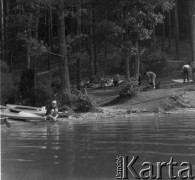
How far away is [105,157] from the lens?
11.2 meters

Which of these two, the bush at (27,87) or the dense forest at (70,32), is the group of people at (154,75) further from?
the bush at (27,87)

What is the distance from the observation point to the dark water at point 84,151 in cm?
974

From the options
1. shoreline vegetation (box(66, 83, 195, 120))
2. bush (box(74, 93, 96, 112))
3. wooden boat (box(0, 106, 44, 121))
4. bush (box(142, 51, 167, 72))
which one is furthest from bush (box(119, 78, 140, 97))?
bush (box(142, 51, 167, 72))

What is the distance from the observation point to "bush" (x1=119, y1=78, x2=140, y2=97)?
3067 cm

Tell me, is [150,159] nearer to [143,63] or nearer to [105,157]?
[105,157]

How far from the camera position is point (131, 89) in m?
30.8

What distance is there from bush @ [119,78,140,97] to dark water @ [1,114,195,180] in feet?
41.8

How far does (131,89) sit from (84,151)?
1871 centimetres

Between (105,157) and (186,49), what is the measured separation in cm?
5543

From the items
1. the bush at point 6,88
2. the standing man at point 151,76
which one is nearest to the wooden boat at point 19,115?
the bush at point 6,88

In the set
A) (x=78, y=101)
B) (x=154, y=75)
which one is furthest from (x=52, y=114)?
(x=154, y=75)

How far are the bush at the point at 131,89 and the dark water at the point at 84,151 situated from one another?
41.8 ft

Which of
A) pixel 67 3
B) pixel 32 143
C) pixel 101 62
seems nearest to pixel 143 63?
pixel 101 62

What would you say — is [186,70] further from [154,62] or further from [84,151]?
[84,151]
